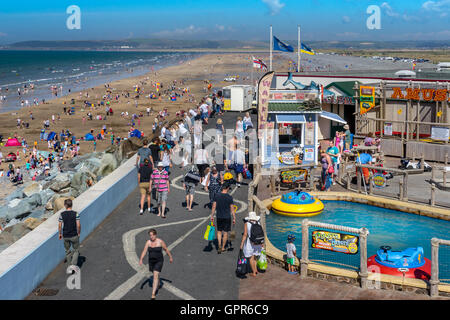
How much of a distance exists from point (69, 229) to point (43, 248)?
2.03 ft

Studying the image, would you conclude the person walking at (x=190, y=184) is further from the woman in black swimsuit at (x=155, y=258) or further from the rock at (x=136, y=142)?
the rock at (x=136, y=142)

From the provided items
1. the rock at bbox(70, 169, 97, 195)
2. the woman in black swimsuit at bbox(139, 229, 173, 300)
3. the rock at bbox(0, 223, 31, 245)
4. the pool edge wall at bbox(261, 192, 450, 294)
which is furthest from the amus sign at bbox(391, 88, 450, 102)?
the woman in black swimsuit at bbox(139, 229, 173, 300)

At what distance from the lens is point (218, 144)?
2416cm

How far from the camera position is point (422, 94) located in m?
23.0

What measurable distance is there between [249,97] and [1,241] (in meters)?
25.7

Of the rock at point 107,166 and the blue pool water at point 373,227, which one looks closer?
the blue pool water at point 373,227

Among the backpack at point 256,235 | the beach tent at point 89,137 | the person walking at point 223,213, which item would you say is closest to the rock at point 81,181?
the person walking at point 223,213

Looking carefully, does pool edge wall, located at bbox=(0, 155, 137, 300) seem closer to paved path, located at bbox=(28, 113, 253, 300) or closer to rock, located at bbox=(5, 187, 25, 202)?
paved path, located at bbox=(28, 113, 253, 300)

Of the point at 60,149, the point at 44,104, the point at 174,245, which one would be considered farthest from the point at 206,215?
the point at 44,104

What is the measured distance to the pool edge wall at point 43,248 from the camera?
29.2 feet

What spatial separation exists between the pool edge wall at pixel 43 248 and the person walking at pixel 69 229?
0.98 ft

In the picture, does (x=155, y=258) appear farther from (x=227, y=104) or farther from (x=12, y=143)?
(x=12, y=143)

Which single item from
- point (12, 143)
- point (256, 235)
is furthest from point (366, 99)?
point (12, 143)

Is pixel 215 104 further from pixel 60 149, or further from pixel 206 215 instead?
pixel 206 215
